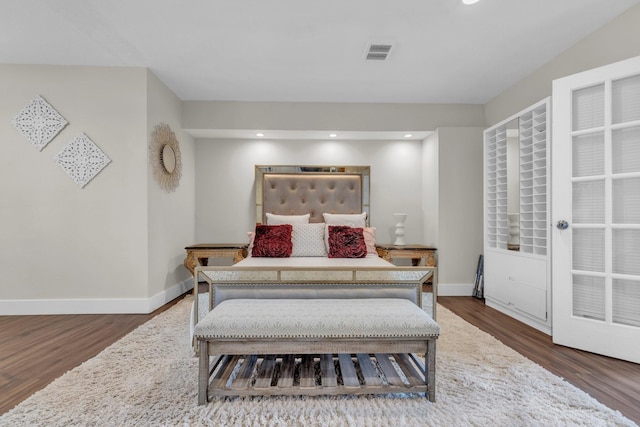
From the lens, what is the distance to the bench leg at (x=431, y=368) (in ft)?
5.77

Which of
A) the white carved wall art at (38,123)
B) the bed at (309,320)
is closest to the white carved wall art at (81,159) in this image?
the white carved wall art at (38,123)

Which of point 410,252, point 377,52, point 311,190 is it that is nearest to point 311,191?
point 311,190

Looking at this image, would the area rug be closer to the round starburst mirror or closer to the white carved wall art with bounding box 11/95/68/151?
the round starburst mirror

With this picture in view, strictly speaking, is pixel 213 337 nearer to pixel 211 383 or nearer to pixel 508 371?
pixel 211 383

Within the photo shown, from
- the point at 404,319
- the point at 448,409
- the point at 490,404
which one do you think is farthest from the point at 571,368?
the point at 404,319

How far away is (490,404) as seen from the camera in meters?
1.78

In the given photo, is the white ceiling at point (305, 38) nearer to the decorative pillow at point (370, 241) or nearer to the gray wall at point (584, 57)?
the gray wall at point (584, 57)

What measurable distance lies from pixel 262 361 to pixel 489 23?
3.03m

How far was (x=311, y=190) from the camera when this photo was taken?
4809 millimetres

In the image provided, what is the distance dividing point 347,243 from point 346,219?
0.69 m

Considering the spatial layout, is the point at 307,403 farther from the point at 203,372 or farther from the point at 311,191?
the point at 311,191

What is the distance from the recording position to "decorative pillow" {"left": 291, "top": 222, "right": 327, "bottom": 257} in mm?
3855

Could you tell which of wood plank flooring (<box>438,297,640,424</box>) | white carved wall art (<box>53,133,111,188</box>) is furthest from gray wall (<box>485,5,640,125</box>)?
white carved wall art (<box>53,133,111,188</box>)

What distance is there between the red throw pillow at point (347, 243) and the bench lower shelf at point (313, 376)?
1569 mm
